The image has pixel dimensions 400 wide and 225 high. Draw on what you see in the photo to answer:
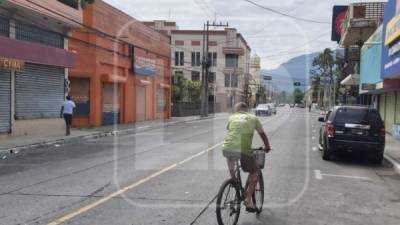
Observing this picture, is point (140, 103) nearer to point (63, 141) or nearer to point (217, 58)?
point (63, 141)

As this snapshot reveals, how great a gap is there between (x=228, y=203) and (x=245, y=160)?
70 centimetres

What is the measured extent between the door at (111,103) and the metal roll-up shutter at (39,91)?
22.3 ft

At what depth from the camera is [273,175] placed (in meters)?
12.4

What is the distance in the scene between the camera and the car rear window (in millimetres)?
15797

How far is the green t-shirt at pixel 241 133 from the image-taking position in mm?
7410

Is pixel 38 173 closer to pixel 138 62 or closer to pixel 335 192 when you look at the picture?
pixel 335 192

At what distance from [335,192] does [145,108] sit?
3321 centimetres

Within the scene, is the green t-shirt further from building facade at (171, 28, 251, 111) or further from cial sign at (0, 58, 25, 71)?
building facade at (171, 28, 251, 111)

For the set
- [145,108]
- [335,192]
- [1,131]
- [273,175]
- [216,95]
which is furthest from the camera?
[216,95]

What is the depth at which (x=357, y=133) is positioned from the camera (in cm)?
1571

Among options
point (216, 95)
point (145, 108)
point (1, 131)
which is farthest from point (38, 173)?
point (216, 95)

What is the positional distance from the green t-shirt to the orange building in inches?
865

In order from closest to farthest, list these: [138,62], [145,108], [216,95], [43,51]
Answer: [43,51]
[138,62]
[145,108]
[216,95]


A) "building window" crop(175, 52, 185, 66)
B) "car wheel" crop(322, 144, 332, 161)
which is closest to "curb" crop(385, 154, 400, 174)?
"car wheel" crop(322, 144, 332, 161)
